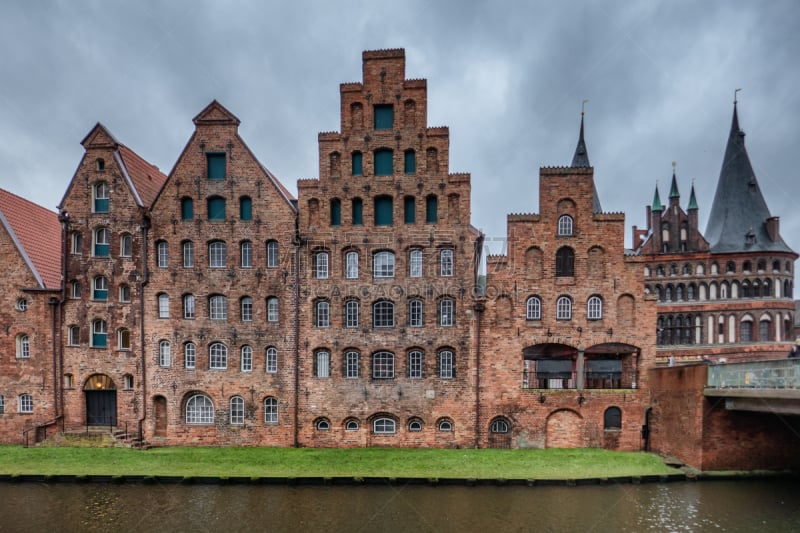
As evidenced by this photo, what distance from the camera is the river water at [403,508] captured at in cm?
1352

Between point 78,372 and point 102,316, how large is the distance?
333 cm

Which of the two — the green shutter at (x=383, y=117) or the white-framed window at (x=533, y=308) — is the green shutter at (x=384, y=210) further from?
the white-framed window at (x=533, y=308)

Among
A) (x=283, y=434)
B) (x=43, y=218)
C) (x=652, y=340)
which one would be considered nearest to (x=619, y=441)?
(x=652, y=340)

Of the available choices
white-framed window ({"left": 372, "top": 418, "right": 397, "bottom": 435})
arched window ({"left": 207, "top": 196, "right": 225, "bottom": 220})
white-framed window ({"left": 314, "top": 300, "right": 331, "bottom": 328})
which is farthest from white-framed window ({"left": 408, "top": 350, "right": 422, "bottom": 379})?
arched window ({"left": 207, "top": 196, "right": 225, "bottom": 220})

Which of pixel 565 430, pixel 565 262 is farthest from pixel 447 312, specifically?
pixel 565 430

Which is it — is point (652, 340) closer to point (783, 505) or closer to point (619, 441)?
point (619, 441)

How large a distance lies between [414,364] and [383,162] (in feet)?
36.1

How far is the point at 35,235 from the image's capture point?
80.0 feet

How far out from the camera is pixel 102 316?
22.4m

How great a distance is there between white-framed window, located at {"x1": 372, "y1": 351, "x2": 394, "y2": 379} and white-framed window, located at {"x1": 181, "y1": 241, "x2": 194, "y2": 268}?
11.4m

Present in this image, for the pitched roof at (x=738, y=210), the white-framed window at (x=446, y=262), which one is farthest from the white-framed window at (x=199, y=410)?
the pitched roof at (x=738, y=210)

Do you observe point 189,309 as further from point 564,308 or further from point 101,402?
point 564,308

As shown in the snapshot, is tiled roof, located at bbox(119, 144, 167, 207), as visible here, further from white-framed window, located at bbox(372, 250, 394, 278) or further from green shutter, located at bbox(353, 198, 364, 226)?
white-framed window, located at bbox(372, 250, 394, 278)

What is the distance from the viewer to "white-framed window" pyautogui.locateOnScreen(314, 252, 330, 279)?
2216 centimetres
